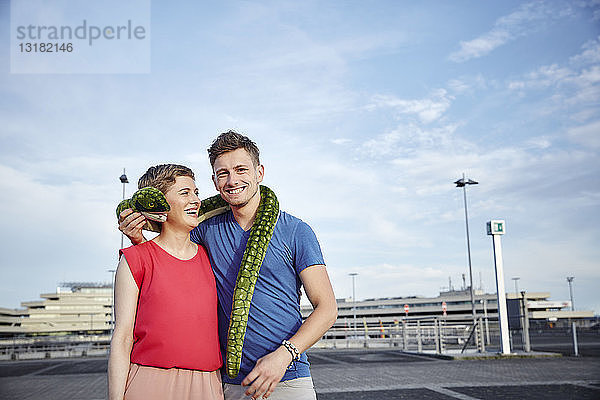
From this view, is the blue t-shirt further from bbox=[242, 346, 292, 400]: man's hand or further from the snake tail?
bbox=[242, 346, 292, 400]: man's hand

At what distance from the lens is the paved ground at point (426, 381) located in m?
9.66

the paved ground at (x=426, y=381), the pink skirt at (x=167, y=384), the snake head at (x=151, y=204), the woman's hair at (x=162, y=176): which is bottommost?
the paved ground at (x=426, y=381)

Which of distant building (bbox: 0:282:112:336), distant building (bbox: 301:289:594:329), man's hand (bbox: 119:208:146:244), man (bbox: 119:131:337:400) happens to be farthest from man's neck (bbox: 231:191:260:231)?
distant building (bbox: 0:282:112:336)

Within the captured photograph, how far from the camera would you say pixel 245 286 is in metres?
2.37

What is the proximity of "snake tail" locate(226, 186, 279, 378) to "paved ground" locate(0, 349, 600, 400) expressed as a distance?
7620 millimetres

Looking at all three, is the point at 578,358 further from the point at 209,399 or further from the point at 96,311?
the point at 96,311

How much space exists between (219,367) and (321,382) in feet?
32.7

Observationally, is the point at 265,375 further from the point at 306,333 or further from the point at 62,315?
the point at 62,315

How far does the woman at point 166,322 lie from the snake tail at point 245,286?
9cm

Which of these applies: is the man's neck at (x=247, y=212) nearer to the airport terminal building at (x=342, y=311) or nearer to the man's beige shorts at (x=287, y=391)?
the man's beige shorts at (x=287, y=391)

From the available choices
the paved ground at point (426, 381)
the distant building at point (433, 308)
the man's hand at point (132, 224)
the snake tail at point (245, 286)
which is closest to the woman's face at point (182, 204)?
the man's hand at point (132, 224)

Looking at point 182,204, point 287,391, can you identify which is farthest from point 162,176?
point 287,391

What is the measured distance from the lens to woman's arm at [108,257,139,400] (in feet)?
6.94

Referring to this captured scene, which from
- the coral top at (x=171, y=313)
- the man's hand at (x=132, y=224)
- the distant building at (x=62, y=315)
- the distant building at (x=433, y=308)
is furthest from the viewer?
the distant building at (x=62, y=315)
